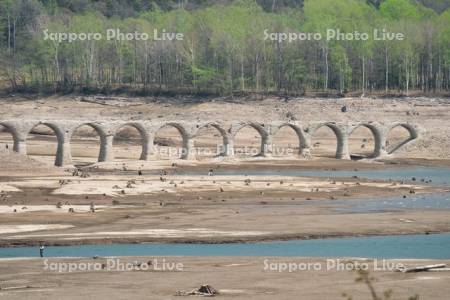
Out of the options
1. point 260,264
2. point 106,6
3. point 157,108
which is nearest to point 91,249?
point 260,264

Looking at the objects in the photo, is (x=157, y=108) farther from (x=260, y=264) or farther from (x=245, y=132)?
(x=260, y=264)

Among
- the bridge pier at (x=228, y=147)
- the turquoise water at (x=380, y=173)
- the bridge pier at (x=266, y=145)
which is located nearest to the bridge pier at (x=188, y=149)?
the bridge pier at (x=228, y=147)

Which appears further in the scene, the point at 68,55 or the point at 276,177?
the point at 68,55

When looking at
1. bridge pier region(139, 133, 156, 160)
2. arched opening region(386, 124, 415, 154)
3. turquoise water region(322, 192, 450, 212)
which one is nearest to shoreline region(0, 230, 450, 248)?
turquoise water region(322, 192, 450, 212)

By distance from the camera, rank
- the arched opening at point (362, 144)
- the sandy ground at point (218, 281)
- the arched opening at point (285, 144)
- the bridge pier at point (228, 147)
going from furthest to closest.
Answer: the arched opening at point (362, 144) < the arched opening at point (285, 144) < the bridge pier at point (228, 147) < the sandy ground at point (218, 281)

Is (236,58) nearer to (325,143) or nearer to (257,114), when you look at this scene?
(257,114)

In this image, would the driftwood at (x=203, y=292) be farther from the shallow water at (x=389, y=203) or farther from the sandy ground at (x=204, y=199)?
the shallow water at (x=389, y=203)

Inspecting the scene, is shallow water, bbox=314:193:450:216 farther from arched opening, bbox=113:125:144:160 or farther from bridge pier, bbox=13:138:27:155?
arched opening, bbox=113:125:144:160
